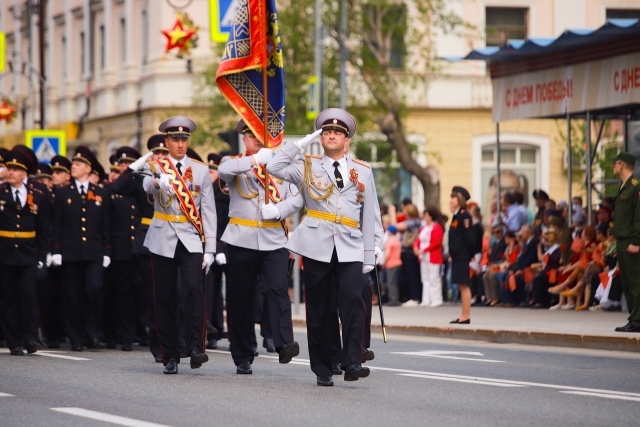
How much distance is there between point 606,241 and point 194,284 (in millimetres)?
10004

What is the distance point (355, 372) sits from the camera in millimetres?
11328

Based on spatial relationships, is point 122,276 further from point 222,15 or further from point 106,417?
point 222,15

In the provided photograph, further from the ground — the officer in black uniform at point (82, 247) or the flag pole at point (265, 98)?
the flag pole at point (265, 98)

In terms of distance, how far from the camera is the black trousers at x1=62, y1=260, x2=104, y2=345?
15.8 metres

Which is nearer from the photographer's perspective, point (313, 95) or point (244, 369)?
point (244, 369)

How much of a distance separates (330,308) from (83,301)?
16.8ft

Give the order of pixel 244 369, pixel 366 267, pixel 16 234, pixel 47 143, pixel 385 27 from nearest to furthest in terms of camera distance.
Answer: pixel 366 267 < pixel 244 369 < pixel 16 234 < pixel 47 143 < pixel 385 27

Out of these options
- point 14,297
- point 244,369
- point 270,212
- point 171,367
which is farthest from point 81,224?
point 270,212

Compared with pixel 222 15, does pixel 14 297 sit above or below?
below

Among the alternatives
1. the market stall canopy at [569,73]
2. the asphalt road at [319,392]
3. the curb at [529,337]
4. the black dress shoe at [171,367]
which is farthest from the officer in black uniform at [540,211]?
the black dress shoe at [171,367]

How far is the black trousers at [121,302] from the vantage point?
15938mm

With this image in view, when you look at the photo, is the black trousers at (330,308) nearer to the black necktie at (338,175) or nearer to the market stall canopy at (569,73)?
the black necktie at (338,175)

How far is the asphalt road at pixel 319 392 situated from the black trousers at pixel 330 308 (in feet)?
0.88

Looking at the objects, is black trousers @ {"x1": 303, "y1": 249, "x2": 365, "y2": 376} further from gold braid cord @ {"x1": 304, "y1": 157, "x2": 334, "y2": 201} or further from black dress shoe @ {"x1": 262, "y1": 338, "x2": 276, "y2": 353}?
black dress shoe @ {"x1": 262, "y1": 338, "x2": 276, "y2": 353}
